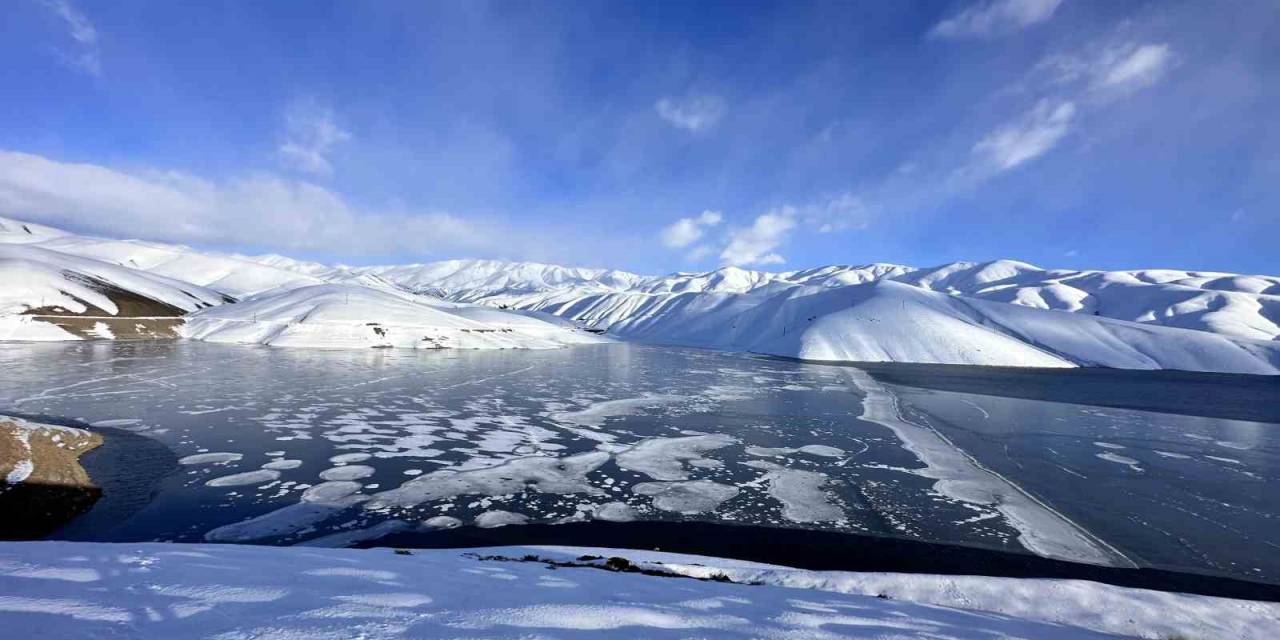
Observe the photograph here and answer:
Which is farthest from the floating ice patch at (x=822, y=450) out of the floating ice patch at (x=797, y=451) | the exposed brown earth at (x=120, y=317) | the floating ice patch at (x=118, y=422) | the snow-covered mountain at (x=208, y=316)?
the exposed brown earth at (x=120, y=317)

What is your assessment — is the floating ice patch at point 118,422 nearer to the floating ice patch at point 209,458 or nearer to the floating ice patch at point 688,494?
the floating ice patch at point 209,458

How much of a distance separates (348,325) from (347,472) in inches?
1928

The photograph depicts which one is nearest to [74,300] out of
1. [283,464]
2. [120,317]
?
[120,317]

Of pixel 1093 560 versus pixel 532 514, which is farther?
pixel 532 514

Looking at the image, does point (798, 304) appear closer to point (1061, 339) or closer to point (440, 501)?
point (1061, 339)

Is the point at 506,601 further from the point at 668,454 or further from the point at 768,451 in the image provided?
the point at 768,451

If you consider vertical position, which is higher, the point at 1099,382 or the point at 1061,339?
the point at 1061,339

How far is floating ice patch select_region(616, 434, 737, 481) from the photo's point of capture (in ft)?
43.0

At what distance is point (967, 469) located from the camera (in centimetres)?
1434

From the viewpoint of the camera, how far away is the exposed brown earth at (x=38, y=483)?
8.65 metres

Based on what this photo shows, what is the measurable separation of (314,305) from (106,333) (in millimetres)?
17980

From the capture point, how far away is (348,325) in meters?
54.8

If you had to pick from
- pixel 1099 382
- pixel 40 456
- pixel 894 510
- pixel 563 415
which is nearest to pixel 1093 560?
pixel 894 510

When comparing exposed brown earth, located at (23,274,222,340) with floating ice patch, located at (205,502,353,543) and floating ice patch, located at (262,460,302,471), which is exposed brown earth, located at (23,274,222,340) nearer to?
floating ice patch, located at (262,460,302,471)
